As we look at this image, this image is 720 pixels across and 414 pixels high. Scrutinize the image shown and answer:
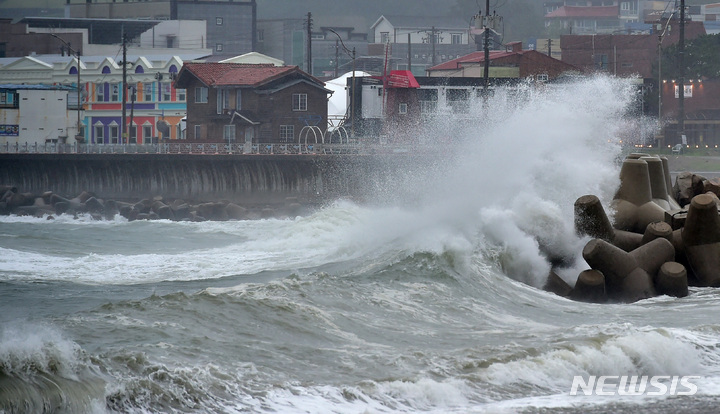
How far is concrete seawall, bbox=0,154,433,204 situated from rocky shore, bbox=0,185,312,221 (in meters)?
0.60

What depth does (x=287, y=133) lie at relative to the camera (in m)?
53.1

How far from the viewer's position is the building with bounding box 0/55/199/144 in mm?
60656

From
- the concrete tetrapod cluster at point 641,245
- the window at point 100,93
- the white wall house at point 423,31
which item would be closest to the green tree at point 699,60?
the window at point 100,93

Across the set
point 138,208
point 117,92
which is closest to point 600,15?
point 117,92

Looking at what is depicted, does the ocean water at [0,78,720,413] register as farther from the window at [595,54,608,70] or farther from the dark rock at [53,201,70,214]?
the window at [595,54,608,70]

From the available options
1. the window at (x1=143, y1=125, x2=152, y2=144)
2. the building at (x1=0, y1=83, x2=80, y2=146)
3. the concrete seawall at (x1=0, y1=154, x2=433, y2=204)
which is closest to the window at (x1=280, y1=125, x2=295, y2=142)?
the concrete seawall at (x1=0, y1=154, x2=433, y2=204)

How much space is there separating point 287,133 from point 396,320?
40.9 metres

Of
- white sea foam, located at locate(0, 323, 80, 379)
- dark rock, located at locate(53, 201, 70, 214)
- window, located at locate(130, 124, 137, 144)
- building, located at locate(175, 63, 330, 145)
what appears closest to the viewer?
white sea foam, located at locate(0, 323, 80, 379)

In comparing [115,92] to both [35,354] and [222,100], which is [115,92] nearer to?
[222,100]

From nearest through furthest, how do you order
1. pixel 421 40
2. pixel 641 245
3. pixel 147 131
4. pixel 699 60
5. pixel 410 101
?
1. pixel 641 245
2. pixel 410 101
3. pixel 147 131
4. pixel 699 60
5. pixel 421 40

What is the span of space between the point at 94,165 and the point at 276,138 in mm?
11242

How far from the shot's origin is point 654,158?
19.4 m

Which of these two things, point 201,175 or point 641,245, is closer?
point 641,245

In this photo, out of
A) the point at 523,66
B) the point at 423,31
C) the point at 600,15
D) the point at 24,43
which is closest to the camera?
the point at 523,66
